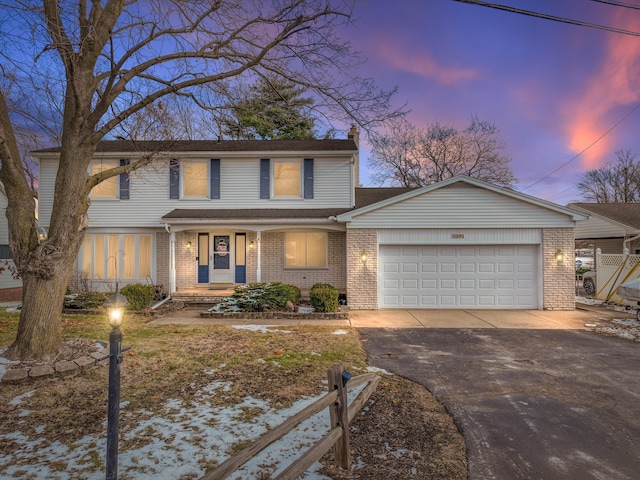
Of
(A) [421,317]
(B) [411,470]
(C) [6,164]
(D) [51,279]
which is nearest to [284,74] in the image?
(C) [6,164]

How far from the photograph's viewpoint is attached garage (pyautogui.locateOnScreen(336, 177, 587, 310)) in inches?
462

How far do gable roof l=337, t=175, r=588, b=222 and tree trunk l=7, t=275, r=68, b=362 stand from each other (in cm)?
817

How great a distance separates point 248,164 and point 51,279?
9.19 m

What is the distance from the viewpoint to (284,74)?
23.3 ft

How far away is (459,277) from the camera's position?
12.0m

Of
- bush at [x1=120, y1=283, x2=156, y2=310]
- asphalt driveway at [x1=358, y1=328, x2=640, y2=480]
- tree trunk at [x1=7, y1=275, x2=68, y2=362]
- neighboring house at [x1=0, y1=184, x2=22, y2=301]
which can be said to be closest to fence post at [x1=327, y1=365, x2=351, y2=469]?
asphalt driveway at [x1=358, y1=328, x2=640, y2=480]

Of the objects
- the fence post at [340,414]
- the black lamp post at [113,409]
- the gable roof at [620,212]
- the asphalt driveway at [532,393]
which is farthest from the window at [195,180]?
the gable roof at [620,212]

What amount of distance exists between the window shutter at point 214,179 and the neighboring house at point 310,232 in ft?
0.13

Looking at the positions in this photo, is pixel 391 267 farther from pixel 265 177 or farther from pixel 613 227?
pixel 613 227

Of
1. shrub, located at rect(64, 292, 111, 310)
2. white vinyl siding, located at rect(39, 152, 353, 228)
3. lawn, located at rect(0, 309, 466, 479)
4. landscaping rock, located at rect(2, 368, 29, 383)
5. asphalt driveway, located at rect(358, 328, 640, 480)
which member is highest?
white vinyl siding, located at rect(39, 152, 353, 228)

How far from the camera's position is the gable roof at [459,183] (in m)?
11.5

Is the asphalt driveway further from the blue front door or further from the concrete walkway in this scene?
the blue front door

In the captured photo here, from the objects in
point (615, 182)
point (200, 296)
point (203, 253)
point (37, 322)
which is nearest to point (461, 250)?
point (200, 296)

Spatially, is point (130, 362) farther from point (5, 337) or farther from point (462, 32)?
point (462, 32)
